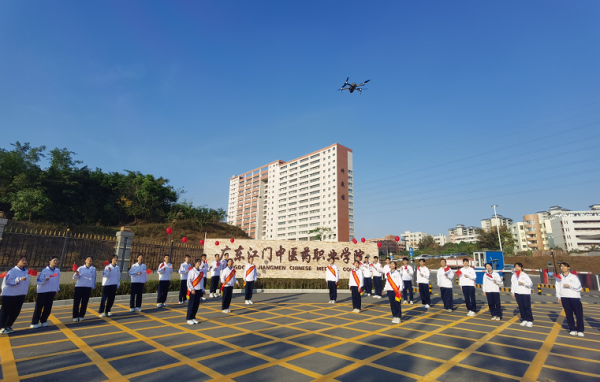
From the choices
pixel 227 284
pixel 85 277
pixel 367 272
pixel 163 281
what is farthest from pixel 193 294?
pixel 367 272

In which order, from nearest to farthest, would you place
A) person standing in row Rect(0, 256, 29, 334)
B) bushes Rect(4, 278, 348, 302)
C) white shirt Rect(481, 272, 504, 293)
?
1. person standing in row Rect(0, 256, 29, 334)
2. white shirt Rect(481, 272, 504, 293)
3. bushes Rect(4, 278, 348, 302)

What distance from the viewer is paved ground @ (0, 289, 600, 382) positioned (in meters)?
4.43

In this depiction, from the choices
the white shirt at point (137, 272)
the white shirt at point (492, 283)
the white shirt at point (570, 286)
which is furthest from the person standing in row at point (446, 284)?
the white shirt at point (137, 272)

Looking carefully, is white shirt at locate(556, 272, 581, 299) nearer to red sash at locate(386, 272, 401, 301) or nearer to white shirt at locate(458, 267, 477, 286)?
white shirt at locate(458, 267, 477, 286)

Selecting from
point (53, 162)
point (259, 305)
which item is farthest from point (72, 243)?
point (53, 162)

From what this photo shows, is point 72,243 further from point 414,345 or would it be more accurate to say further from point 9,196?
point 9,196

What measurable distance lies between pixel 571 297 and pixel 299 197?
3549 inches

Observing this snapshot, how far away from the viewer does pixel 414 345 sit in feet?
19.8

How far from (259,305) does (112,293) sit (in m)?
4.87

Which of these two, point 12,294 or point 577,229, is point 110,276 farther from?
point 577,229

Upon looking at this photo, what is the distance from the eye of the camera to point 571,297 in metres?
7.31

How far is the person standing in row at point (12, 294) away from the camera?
627cm

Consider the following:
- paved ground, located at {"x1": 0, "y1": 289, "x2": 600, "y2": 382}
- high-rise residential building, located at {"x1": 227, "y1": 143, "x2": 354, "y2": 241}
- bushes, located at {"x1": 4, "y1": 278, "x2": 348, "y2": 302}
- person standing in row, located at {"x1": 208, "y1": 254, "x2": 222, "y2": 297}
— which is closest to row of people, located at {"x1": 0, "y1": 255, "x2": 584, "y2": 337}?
paved ground, located at {"x1": 0, "y1": 289, "x2": 600, "y2": 382}

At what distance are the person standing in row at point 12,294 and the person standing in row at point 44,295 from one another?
0.30 m
